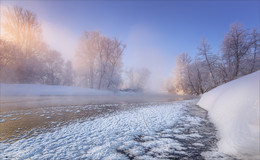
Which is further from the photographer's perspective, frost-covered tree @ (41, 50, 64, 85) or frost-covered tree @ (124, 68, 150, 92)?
frost-covered tree @ (124, 68, 150, 92)

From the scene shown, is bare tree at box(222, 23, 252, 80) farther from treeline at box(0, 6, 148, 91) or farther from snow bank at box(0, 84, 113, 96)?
snow bank at box(0, 84, 113, 96)

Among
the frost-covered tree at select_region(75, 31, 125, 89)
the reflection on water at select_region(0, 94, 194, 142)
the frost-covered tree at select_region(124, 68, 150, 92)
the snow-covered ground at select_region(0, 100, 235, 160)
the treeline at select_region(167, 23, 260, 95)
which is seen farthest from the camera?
the frost-covered tree at select_region(124, 68, 150, 92)

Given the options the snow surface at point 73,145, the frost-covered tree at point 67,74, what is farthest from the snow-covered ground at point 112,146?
the frost-covered tree at point 67,74

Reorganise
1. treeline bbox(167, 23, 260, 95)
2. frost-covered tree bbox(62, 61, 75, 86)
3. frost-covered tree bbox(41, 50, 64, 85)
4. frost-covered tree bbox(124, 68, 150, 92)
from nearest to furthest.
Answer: treeline bbox(167, 23, 260, 95) → frost-covered tree bbox(41, 50, 64, 85) → frost-covered tree bbox(62, 61, 75, 86) → frost-covered tree bbox(124, 68, 150, 92)

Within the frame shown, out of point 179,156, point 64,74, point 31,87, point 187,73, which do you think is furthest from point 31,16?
point 187,73

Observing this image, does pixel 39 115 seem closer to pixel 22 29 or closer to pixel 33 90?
pixel 33 90

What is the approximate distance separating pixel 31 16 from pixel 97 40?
10466mm

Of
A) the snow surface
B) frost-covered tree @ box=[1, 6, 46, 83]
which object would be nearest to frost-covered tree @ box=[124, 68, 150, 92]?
frost-covered tree @ box=[1, 6, 46, 83]

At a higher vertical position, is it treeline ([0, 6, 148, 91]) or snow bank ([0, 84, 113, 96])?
treeline ([0, 6, 148, 91])

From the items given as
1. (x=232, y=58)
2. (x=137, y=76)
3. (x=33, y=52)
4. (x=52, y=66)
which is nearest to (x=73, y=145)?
(x=232, y=58)

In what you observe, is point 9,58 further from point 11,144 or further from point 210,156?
point 210,156

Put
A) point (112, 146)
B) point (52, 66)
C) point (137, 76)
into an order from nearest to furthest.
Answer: point (112, 146)
point (52, 66)
point (137, 76)

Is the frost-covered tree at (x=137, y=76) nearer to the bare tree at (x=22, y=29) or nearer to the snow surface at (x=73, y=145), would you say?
the bare tree at (x=22, y=29)

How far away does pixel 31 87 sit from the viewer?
15070mm
